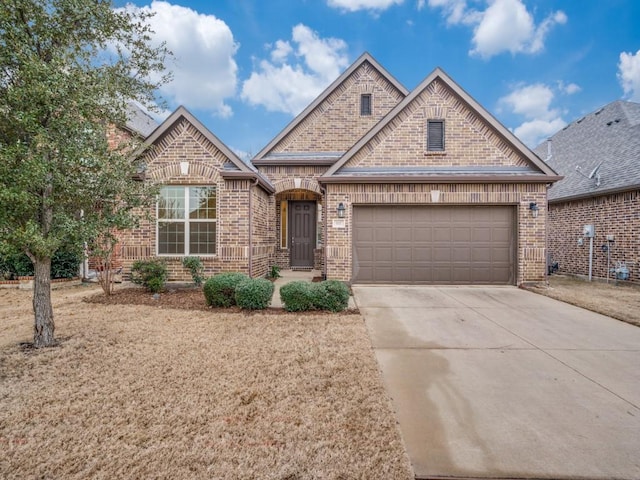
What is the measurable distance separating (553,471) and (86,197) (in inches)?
236

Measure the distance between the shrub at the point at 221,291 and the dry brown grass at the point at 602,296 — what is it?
24.9 ft

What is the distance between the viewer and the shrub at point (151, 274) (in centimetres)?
795

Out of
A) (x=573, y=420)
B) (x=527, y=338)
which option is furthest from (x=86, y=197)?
(x=527, y=338)

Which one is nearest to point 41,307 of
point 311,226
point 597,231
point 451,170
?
point 311,226

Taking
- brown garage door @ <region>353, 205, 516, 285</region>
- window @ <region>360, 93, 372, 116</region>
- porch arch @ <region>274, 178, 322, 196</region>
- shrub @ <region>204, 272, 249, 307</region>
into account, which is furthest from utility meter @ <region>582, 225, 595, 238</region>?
shrub @ <region>204, 272, 249, 307</region>

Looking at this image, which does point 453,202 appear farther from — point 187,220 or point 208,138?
point 187,220

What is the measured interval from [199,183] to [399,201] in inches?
232

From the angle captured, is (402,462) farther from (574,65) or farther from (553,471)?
(574,65)

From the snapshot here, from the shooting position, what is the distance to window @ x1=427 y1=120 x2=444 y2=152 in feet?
31.4

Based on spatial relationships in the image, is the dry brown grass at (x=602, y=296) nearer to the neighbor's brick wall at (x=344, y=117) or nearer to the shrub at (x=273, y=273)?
the shrub at (x=273, y=273)

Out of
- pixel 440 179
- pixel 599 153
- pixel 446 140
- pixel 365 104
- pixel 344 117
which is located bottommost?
pixel 440 179

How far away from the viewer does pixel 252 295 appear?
6301 mm

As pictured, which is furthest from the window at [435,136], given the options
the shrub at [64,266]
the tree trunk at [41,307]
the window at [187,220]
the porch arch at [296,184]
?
the shrub at [64,266]

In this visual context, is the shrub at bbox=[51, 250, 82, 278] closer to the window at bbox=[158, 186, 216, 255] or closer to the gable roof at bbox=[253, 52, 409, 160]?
the window at bbox=[158, 186, 216, 255]
